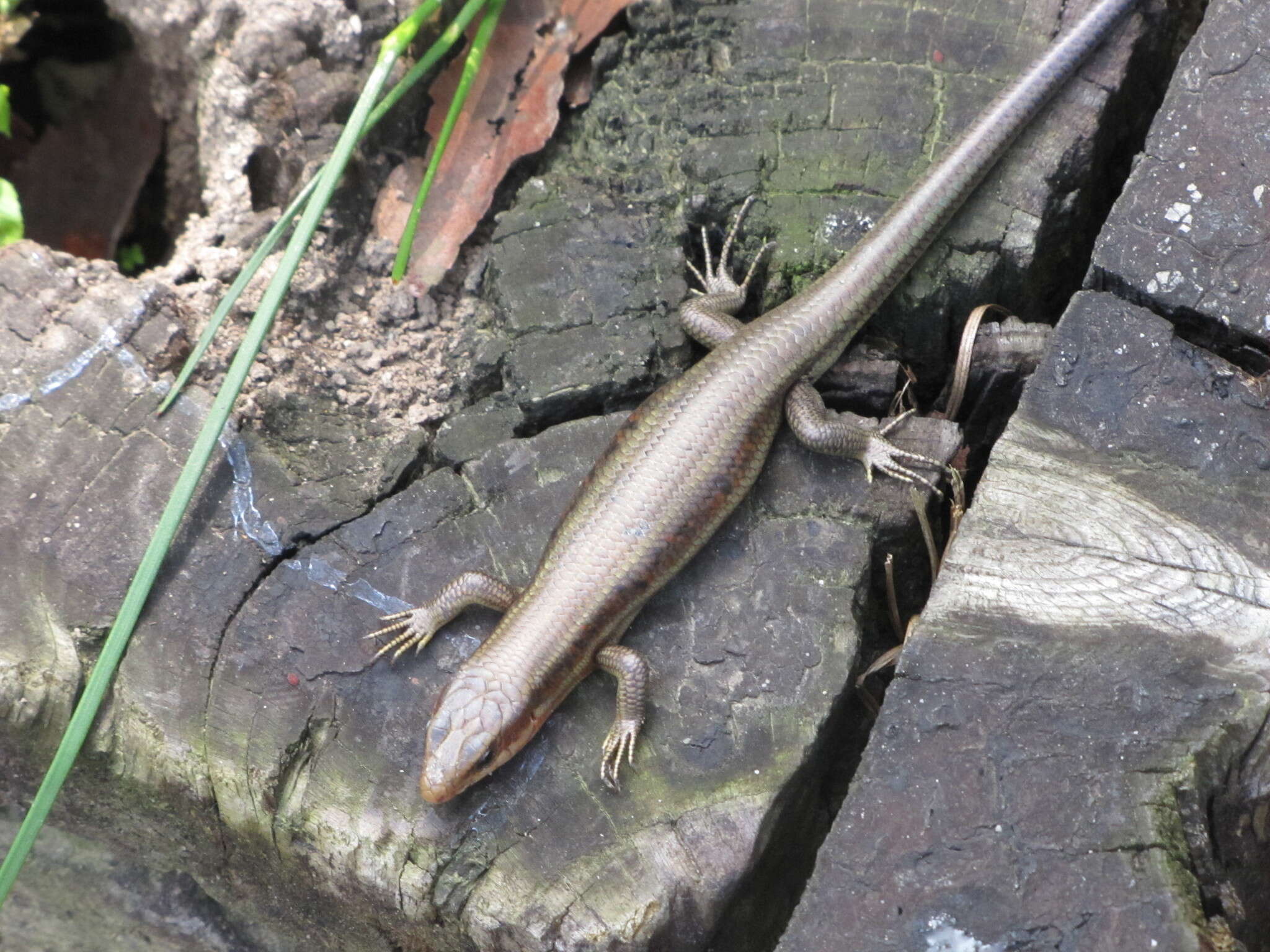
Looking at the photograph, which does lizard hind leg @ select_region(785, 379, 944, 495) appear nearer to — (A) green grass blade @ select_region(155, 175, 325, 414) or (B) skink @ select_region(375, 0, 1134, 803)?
(B) skink @ select_region(375, 0, 1134, 803)

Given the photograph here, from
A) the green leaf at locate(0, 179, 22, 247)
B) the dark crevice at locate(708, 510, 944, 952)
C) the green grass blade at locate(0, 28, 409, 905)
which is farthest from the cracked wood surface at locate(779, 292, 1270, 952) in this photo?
the green leaf at locate(0, 179, 22, 247)

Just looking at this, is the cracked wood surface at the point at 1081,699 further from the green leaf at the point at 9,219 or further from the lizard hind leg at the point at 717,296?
the green leaf at the point at 9,219

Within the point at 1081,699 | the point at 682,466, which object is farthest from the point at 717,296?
the point at 1081,699

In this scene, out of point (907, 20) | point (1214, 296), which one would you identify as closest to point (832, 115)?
point (907, 20)

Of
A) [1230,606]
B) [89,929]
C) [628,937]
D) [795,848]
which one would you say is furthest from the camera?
[89,929]

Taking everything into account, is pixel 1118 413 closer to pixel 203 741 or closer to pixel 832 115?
pixel 832 115

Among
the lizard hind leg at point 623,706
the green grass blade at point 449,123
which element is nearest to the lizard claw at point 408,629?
the lizard hind leg at point 623,706
